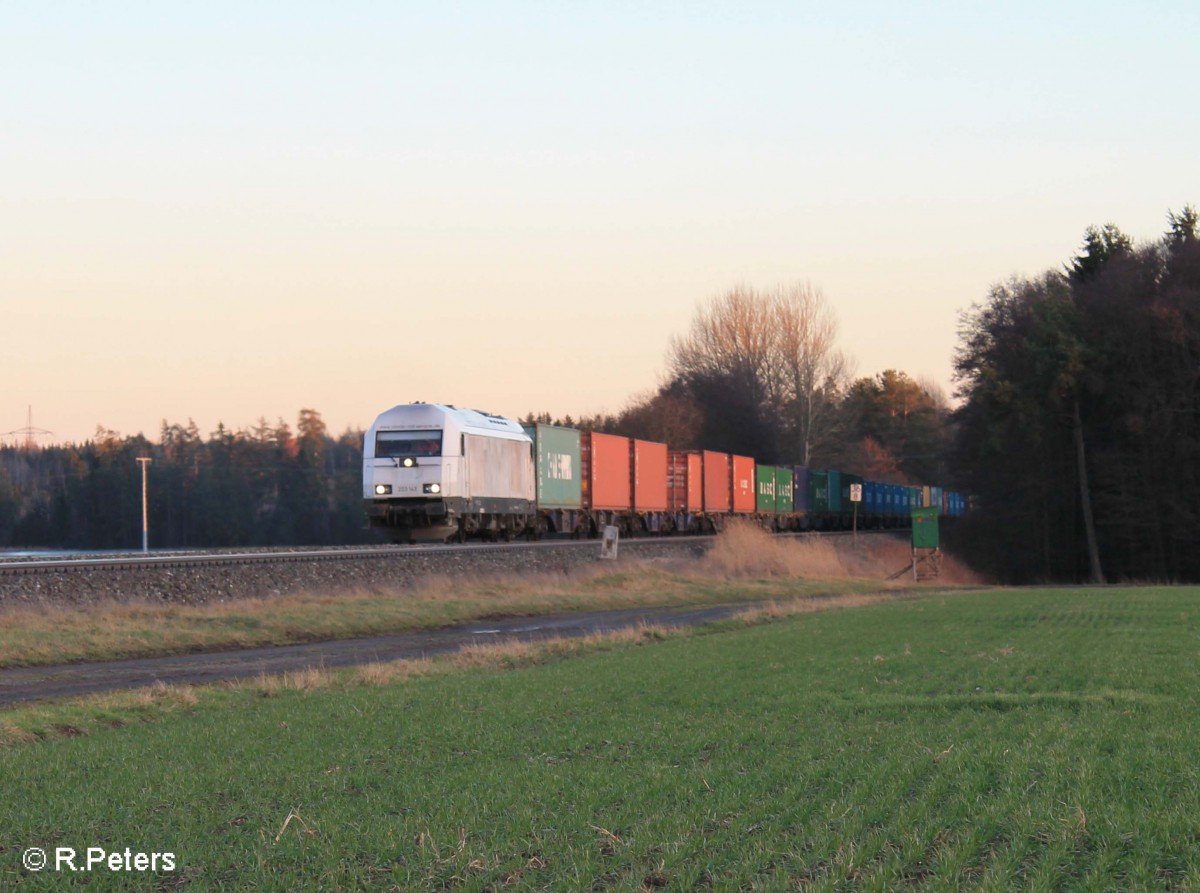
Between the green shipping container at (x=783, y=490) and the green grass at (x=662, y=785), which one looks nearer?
the green grass at (x=662, y=785)

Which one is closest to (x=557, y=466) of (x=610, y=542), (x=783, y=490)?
(x=610, y=542)

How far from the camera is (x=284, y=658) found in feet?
69.5

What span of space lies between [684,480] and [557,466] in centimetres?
1230

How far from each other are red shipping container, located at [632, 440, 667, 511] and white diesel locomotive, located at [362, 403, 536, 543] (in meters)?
12.3

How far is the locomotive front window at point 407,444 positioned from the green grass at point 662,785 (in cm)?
2021

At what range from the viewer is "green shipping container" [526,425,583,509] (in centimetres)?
4206

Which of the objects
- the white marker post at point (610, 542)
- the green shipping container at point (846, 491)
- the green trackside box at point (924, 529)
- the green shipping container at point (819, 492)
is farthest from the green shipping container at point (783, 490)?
the white marker post at point (610, 542)

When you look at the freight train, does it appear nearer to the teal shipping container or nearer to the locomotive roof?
the locomotive roof

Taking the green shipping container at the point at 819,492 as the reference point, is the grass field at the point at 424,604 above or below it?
below

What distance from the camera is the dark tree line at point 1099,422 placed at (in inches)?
2096

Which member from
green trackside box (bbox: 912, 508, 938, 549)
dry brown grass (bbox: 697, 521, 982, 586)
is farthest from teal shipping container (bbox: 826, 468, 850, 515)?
green trackside box (bbox: 912, 508, 938, 549)

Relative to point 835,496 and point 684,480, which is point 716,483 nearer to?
point 684,480

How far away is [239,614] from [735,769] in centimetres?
1806

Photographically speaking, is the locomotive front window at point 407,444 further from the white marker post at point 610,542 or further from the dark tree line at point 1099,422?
the dark tree line at point 1099,422
